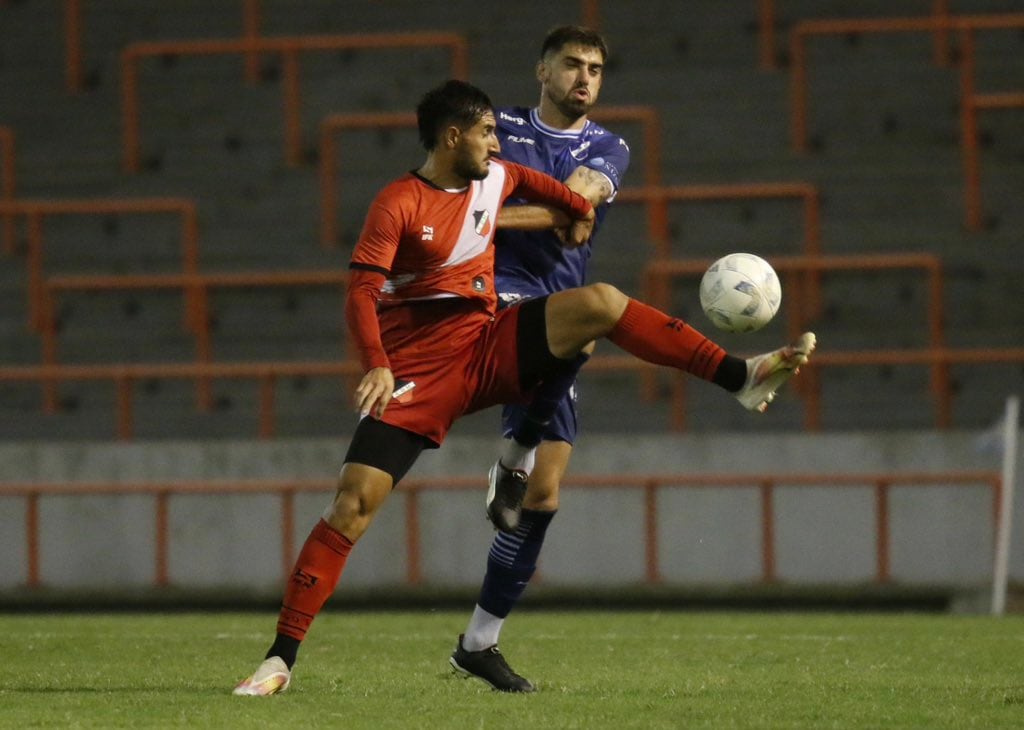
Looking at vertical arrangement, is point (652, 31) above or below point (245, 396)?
above

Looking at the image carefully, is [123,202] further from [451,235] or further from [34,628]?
[451,235]

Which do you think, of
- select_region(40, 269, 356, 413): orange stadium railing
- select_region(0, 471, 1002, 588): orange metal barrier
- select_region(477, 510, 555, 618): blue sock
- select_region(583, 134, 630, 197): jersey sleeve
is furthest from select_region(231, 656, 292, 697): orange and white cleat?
select_region(40, 269, 356, 413): orange stadium railing

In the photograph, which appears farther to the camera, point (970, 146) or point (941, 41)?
point (941, 41)

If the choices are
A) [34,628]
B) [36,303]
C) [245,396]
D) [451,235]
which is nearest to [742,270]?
[451,235]

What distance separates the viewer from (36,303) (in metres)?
14.4

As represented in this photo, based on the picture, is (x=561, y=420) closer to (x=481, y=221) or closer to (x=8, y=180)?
(x=481, y=221)

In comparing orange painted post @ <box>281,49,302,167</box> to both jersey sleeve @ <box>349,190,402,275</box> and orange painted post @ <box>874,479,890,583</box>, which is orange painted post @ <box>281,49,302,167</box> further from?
jersey sleeve @ <box>349,190,402,275</box>

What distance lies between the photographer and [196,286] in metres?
13.9

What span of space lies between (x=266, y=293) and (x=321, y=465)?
1.87m

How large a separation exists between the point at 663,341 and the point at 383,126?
9.00 metres

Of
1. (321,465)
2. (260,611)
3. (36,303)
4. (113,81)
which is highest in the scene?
(113,81)

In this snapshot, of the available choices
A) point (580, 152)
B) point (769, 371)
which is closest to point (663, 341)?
point (769, 371)

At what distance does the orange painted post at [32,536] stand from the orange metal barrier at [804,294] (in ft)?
13.5

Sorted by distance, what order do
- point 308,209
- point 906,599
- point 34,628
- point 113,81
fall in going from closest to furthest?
point 34,628, point 906,599, point 308,209, point 113,81
